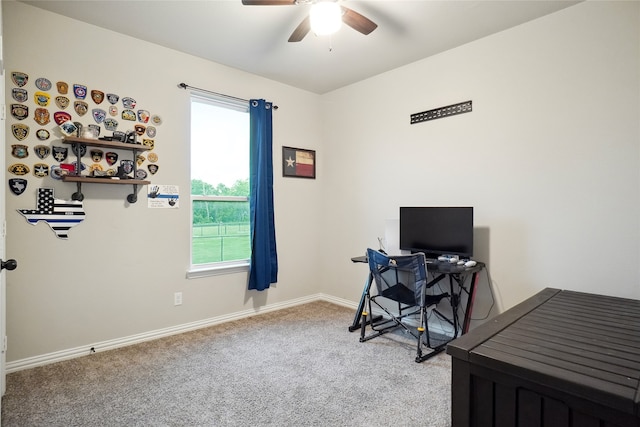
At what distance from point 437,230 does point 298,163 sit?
6.19ft

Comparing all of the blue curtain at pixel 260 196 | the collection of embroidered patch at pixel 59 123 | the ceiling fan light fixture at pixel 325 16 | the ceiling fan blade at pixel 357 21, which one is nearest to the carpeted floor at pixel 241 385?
the blue curtain at pixel 260 196

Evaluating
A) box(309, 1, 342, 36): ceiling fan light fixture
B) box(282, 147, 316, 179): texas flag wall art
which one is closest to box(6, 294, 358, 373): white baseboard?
box(282, 147, 316, 179): texas flag wall art

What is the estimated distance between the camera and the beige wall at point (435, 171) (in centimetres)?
234

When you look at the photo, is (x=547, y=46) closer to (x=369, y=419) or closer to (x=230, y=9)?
(x=230, y=9)

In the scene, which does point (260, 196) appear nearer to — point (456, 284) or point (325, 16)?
point (325, 16)

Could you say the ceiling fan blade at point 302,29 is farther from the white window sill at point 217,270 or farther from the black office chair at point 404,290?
the white window sill at point 217,270

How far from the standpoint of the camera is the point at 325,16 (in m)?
2.03

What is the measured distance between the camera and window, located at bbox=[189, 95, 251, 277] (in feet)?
11.2

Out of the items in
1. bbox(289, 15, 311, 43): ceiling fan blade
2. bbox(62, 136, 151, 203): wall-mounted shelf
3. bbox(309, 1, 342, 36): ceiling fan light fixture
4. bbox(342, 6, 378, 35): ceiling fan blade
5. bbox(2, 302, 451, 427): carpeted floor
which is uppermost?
bbox(289, 15, 311, 43): ceiling fan blade

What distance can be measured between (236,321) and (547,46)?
3656 millimetres

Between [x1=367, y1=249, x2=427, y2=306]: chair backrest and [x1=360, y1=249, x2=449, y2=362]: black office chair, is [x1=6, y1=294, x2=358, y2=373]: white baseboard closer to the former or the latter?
[x1=360, y1=249, x2=449, y2=362]: black office chair

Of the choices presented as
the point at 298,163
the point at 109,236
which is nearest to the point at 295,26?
the point at 298,163

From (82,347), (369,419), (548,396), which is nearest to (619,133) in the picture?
(548,396)

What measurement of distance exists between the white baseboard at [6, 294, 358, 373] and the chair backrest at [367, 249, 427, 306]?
3.34 ft
